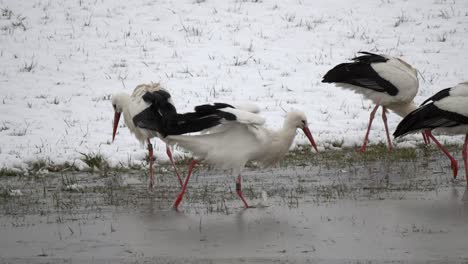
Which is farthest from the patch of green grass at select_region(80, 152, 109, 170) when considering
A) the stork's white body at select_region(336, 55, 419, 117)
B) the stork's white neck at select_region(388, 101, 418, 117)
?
the stork's white neck at select_region(388, 101, 418, 117)

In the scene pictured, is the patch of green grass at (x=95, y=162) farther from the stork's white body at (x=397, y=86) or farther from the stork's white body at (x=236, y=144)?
the stork's white body at (x=397, y=86)

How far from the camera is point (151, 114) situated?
→ 9891 millimetres

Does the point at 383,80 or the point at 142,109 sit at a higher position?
the point at 383,80

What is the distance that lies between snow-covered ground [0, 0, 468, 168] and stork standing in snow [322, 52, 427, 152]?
2.07 feet

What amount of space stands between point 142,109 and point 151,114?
0.41 meters

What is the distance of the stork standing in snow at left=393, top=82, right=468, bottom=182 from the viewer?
9.58 m

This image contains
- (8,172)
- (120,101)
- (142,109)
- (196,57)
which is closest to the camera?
(142,109)

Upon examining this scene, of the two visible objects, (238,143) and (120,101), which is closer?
(238,143)

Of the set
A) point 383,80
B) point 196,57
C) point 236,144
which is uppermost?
point 196,57

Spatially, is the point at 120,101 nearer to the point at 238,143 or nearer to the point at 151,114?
the point at 151,114

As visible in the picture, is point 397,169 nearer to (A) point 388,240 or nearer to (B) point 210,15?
(A) point 388,240

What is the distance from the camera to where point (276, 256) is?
20.6 feet

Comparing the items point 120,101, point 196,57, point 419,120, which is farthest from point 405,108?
point 196,57

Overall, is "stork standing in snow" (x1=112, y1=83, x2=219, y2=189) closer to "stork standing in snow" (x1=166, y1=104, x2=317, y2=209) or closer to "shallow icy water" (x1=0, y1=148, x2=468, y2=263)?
"stork standing in snow" (x1=166, y1=104, x2=317, y2=209)
